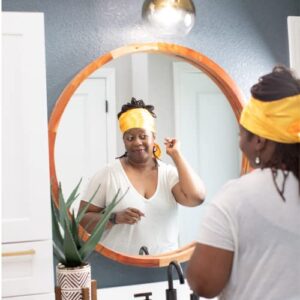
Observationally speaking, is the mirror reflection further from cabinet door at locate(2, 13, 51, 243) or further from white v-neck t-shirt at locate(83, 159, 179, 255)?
cabinet door at locate(2, 13, 51, 243)

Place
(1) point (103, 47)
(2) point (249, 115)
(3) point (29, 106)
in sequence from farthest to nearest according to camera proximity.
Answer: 1. (1) point (103, 47)
2. (3) point (29, 106)
3. (2) point (249, 115)

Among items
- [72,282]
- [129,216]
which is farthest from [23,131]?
[129,216]

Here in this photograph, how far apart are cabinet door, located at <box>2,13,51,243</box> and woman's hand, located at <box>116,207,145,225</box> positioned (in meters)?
0.44

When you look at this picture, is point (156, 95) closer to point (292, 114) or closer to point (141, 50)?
point (141, 50)

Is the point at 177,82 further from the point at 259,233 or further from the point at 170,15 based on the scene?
the point at 259,233

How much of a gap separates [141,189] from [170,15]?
2.22ft

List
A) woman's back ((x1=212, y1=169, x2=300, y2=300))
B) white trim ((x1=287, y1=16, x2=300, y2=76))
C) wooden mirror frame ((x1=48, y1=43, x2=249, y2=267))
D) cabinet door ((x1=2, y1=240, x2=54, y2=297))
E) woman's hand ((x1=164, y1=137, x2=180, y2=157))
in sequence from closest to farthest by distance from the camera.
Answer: woman's back ((x1=212, y1=169, x2=300, y2=300)) → cabinet door ((x1=2, y1=240, x2=54, y2=297)) → wooden mirror frame ((x1=48, y1=43, x2=249, y2=267)) → woman's hand ((x1=164, y1=137, x2=180, y2=157)) → white trim ((x1=287, y1=16, x2=300, y2=76))

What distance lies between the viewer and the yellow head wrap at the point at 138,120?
2.22 meters

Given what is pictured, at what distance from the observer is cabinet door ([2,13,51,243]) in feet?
5.77

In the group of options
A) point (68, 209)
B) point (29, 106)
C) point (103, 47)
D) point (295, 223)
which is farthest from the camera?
point (103, 47)

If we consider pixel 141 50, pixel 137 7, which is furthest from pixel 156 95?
pixel 137 7

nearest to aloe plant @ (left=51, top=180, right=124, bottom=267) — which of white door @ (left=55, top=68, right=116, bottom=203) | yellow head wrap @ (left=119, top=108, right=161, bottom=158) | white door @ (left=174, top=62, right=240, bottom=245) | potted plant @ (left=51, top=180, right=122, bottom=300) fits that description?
potted plant @ (left=51, top=180, right=122, bottom=300)

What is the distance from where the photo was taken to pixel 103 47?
2248 mm

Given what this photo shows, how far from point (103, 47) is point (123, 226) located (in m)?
0.70
